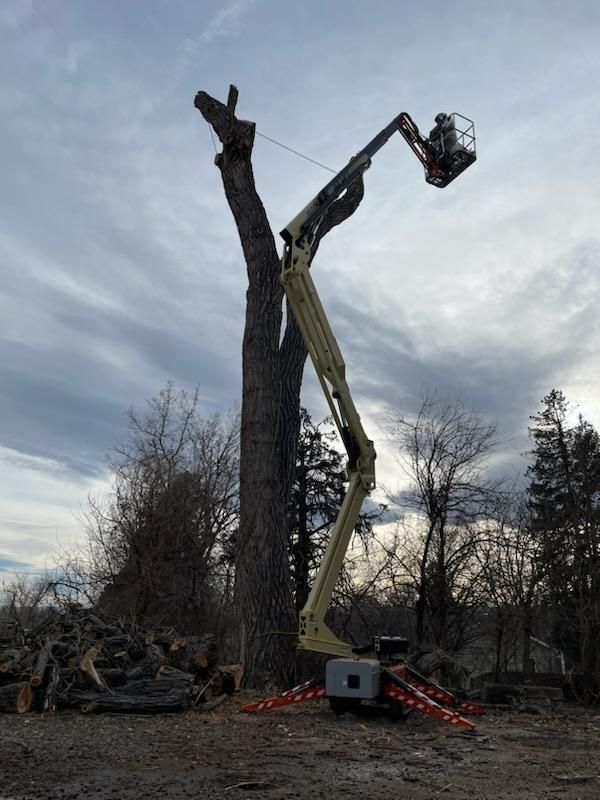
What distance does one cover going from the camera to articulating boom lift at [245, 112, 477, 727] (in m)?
7.64

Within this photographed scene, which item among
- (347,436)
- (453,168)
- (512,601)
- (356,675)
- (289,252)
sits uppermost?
(453,168)

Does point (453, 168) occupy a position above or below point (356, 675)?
above

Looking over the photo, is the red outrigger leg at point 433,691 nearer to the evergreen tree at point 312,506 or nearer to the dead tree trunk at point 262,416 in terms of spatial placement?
the dead tree trunk at point 262,416

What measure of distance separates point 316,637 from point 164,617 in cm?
1199

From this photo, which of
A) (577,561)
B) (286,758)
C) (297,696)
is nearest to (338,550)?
(297,696)

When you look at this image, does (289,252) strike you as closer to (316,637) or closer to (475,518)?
(316,637)

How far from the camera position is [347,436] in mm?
8828

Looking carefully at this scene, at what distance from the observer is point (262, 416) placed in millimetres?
11094

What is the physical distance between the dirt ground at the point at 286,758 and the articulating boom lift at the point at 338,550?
1.07 ft

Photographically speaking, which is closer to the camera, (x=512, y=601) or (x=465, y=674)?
(x=465, y=674)

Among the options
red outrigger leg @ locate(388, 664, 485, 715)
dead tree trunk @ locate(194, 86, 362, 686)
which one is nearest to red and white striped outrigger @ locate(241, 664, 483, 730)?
red outrigger leg @ locate(388, 664, 485, 715)

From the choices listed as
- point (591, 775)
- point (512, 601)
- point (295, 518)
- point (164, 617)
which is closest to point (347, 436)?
point (591, 775)

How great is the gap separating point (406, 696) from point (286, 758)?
2.45 metres

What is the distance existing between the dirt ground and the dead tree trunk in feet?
6.73
